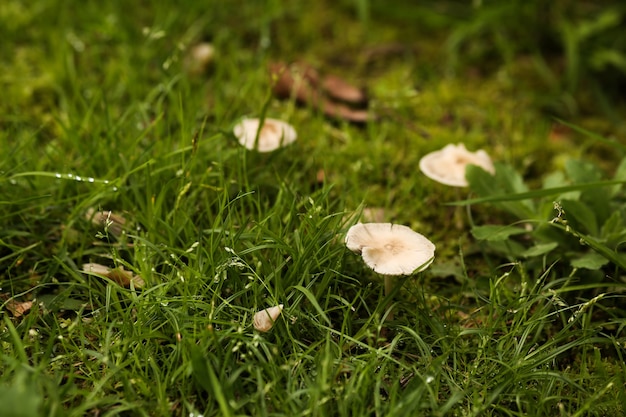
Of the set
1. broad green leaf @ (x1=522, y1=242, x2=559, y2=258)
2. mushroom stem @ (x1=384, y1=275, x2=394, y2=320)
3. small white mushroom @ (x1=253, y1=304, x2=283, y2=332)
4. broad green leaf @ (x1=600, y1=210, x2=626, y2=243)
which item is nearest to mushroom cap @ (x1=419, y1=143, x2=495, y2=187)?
broad green leaf @ (x1=522, y1=242, x2=559, y2=258)

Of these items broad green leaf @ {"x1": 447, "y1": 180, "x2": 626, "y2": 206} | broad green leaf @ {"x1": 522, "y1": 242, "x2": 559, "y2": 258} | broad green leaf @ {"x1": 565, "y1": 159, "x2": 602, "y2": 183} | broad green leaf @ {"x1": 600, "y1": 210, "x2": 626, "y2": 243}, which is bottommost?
broad green leaf @ {"x1": 522, "y1": 242, "x2": 559, "y2": 258}

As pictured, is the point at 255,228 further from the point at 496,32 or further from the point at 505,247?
the point at 496,32

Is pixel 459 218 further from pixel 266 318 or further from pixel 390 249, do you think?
pixel 266 318

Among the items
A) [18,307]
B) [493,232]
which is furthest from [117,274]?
[493,232]

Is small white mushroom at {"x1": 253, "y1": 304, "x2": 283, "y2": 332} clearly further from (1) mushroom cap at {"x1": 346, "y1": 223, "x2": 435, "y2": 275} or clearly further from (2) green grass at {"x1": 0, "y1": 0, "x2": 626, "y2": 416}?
(1) mushroom cap at {"x1": 346, "y1": 223, "x2": 435, "y2": 275}

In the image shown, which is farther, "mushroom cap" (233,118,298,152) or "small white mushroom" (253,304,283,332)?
"mushroom cap" (233,118,298,152)

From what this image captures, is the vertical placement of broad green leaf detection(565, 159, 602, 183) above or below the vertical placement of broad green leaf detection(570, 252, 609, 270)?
above
